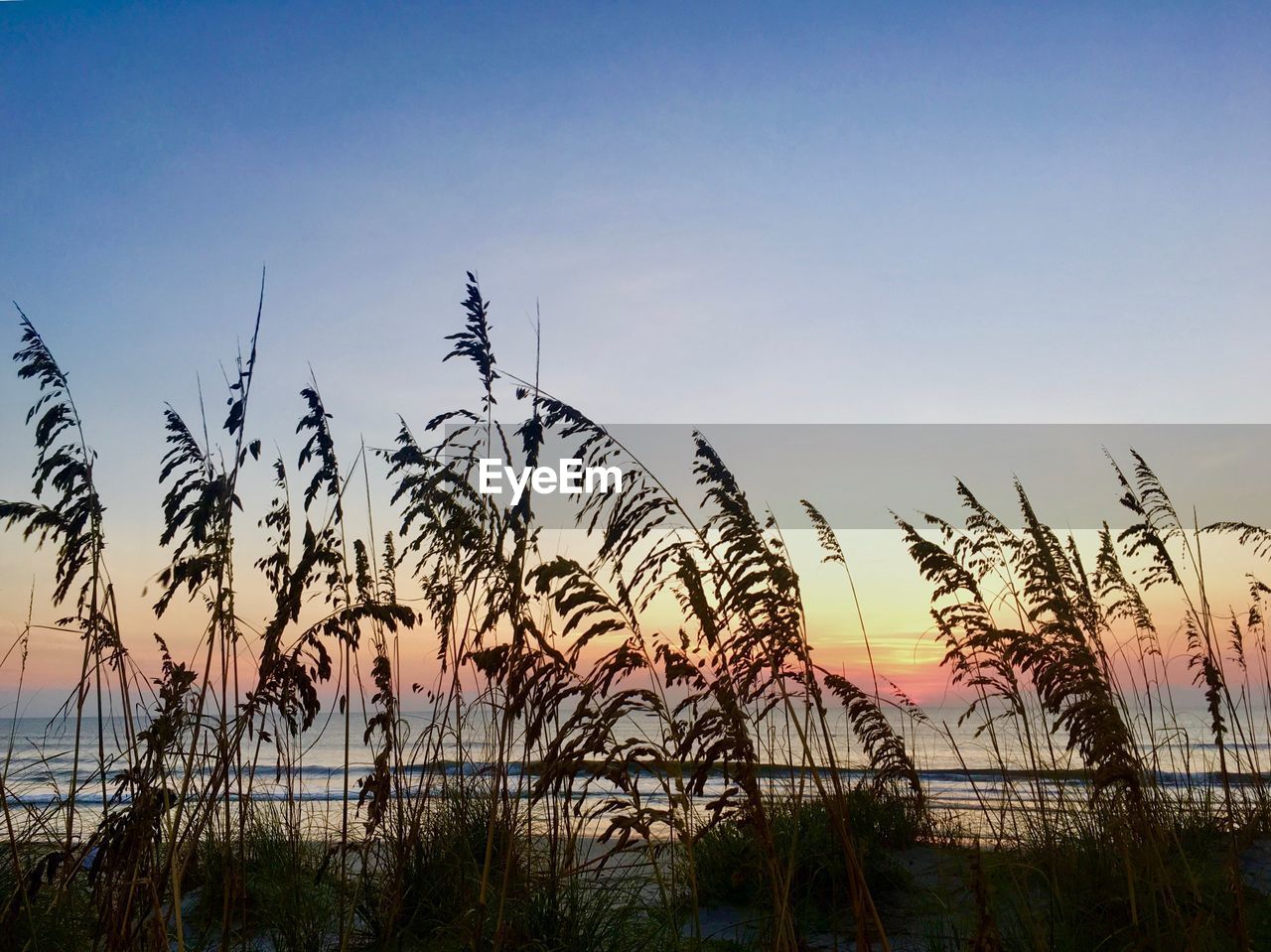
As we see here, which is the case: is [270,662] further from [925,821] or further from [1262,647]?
[1262,647]

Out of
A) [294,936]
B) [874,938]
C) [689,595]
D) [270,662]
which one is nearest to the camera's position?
[689,595]

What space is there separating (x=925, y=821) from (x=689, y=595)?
5.80 m

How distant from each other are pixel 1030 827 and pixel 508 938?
291cm

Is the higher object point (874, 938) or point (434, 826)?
point (434, 826)

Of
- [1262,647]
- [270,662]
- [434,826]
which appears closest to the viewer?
[270,662]

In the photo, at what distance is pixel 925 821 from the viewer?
24.7 ft

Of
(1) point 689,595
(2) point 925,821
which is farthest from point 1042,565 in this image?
(2) point 925,821

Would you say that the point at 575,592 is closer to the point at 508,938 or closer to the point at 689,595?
the point at 689,595

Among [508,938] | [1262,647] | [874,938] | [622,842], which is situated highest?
[1262,647]

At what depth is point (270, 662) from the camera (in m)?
3.06

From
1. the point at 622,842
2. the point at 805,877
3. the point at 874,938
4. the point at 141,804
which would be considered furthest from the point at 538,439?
the point at 805,877

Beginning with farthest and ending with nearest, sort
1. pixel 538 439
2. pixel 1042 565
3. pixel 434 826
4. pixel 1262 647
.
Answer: pixel 1262 647, pixel 434 826, pixel 1042 565, pixel 538 439

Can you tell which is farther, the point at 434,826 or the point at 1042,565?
the point at 434,826

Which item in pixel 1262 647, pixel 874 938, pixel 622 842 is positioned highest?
pixel 1262 647
